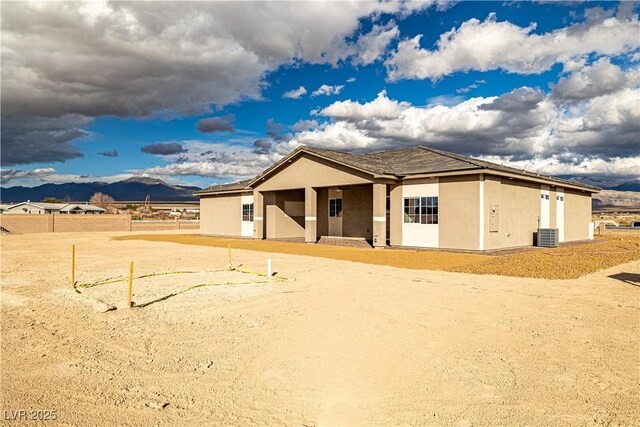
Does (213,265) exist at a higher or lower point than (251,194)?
lower

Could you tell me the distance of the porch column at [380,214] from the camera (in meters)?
21.6

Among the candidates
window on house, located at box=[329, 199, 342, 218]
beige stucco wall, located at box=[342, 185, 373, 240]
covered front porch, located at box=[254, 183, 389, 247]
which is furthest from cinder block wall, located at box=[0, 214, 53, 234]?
beige stucco wall, located at box=[342, 185, 373, 240]

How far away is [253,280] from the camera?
11820mm

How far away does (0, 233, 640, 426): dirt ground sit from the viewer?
167 inches

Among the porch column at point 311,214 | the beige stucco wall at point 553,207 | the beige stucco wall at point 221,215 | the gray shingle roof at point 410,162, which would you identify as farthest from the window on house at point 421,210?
the beige stucco wall at point 221,215

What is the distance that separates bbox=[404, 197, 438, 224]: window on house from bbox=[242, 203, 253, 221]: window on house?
42.5ft

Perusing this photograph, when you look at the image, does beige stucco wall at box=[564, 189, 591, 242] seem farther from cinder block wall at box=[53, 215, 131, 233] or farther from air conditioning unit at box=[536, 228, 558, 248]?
cinder block wall at box=[53, 215, 131, 233]

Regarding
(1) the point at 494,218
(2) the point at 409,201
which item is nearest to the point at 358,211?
(2) the point at 409,201

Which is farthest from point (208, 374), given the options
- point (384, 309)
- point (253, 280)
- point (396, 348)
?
point (253, 280)

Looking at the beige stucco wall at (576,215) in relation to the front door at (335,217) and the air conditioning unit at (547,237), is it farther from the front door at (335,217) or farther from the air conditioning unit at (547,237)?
the front door at (335,217)

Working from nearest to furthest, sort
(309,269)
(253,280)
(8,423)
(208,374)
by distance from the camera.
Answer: (8,423) < (208,374) < (253,280) < (309,269)

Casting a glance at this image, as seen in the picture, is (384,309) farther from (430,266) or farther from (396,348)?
(430,266)

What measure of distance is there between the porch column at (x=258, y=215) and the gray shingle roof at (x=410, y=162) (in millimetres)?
1027

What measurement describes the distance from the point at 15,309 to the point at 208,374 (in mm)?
5705
